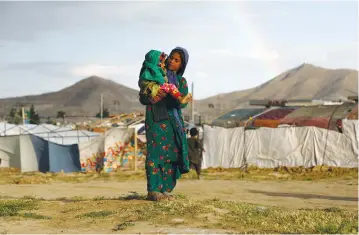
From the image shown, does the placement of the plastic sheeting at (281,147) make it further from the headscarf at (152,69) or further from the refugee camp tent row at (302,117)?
the headscarf at (152,69)

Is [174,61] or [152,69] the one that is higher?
[174,61]

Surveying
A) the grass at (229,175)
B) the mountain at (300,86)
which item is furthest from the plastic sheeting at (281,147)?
the mountain at (300,86)

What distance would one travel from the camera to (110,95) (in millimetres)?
116000

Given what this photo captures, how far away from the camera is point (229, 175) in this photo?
19125mm

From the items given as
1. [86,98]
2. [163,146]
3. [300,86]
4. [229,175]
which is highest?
[300,86]

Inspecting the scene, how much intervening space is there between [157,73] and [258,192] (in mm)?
6308

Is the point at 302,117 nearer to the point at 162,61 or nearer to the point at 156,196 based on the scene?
the point at 162,61

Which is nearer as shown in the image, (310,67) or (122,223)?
(122,223)

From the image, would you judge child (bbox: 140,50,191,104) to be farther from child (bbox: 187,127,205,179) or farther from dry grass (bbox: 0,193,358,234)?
child (bbox: 187,127,205,179)

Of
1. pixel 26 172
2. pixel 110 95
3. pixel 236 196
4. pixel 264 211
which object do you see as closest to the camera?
pixel 264 211

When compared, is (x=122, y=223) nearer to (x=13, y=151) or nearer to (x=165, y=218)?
(x=165, y=218)

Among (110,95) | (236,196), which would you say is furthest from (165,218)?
(110,95)

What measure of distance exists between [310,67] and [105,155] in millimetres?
122379

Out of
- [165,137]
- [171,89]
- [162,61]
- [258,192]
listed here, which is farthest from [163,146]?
[258,192]
